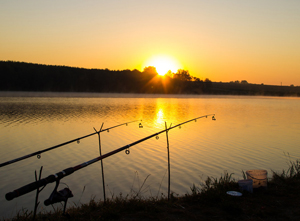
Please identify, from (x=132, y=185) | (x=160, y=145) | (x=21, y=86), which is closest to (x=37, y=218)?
(x=132, y=185)

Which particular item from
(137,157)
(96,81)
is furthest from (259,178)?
(96,81)

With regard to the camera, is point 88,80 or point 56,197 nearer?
point 56,197

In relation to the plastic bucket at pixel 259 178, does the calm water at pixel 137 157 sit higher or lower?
lower

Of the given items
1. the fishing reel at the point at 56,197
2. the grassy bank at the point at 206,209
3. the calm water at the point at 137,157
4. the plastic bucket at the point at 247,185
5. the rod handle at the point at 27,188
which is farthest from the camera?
the calm water at the point at 137,157

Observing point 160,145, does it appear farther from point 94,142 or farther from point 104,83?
point 104,83

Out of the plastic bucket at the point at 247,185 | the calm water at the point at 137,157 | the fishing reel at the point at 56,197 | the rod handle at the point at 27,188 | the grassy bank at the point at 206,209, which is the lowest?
the calm water at the point at 137,157

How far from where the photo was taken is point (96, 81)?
371 ft

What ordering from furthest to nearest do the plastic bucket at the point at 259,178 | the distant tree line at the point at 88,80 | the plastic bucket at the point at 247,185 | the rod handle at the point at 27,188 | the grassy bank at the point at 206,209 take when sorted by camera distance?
the distant tree line at the point at 88,80
the plastic bucket at the point at 259,178
the plastic bucket at the point at 247,185
the grassy bank at the point at 206,209
the rod handle at the point at 27,188

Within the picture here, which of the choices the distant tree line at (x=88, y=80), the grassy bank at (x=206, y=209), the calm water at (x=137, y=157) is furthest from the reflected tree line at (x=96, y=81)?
the grassy bank at (x=206, y=209)

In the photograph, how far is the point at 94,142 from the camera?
13258mm

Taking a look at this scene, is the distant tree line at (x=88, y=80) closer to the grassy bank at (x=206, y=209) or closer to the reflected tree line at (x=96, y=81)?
the reflected tree line at (x=96, y=81)

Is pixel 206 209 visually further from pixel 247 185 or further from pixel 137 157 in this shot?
pixel 137 157

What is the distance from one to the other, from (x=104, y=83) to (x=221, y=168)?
107m

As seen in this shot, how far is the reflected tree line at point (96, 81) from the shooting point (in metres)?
95.9
